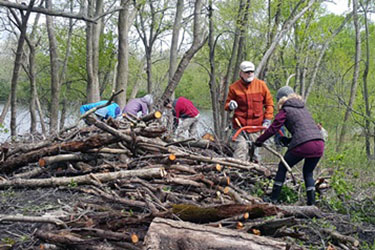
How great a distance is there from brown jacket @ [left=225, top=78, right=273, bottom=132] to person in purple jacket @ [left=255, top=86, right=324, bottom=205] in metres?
1.21

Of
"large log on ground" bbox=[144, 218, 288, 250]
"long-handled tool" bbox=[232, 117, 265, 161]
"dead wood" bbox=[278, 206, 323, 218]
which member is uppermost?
"long-handled tool" bbox=[232, 117, 265, 161]

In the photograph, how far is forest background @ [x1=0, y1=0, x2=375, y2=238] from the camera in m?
10.8

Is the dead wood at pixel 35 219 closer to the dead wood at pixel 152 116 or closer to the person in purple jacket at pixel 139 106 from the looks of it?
the dead wood at pixel 152 116

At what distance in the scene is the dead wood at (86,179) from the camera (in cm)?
517

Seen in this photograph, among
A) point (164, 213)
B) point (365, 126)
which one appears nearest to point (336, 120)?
point (365, 126)

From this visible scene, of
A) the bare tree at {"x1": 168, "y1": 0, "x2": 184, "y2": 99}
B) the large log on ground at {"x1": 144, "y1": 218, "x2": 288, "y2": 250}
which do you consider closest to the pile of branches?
the large log on ground at {"x1": 144, "y1": 218, "x2": 288, "y2": 250}

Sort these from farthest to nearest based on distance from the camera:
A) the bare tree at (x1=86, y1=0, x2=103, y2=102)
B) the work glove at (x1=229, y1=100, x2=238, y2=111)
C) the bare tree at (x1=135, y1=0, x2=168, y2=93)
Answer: the bare tree at (x1=135, y1=0, x2=168, y2=93) < the bare tree at (x1=86, y1=0, x2=103, y2=102) < the work glove at (x1=229, y1=100, x2=238, y2=111)

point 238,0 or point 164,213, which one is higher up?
point 238,0

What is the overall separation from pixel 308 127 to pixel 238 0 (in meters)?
10.1

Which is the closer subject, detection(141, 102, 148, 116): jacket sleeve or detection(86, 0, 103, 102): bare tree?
detection(141, 102, 148, 116): jacket sleeve

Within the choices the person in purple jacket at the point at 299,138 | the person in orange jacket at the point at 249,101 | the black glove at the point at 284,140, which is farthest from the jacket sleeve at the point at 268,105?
the person in purple jacket at the point at 299,138

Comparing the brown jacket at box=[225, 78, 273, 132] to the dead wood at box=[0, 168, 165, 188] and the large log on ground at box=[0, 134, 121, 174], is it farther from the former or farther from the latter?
the large log on ground at box=[0, 134, 121, 174]

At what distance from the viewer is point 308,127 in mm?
5227

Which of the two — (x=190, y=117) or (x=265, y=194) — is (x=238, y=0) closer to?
(x=190, y=117)
